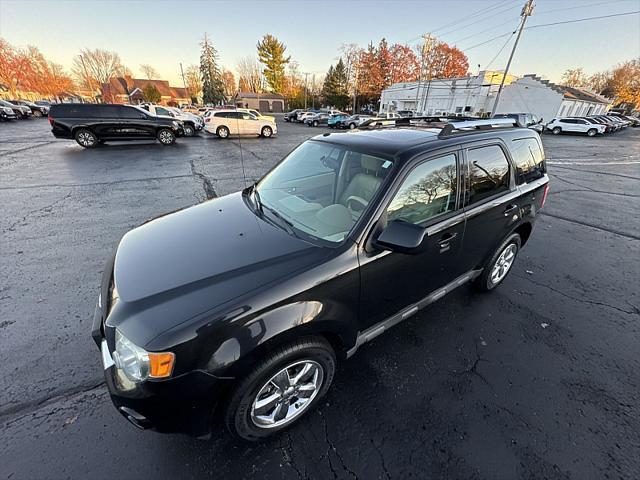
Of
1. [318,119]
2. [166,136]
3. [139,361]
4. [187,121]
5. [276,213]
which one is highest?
[276,213]

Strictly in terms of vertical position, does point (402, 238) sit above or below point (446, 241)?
above

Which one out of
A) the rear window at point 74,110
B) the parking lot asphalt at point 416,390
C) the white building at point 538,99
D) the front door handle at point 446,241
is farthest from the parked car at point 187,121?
the white building at point 538,99

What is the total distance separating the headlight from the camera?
1.37 m

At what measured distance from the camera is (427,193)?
2266 mm

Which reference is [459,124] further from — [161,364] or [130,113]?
Answer: [130,113]

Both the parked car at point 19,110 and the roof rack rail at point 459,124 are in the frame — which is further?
the parked car at point 19,110

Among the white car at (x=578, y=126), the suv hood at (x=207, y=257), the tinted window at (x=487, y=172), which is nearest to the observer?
the suv hood at (x=207, y=257)

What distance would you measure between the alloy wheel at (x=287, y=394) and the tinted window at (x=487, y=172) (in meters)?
1.97

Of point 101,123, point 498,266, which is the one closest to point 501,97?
point 101,123

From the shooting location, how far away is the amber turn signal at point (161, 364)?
1.37m

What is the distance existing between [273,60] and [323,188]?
77744 mm

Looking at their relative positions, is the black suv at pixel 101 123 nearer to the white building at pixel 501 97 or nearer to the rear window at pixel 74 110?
the rear window at pixel 74 110

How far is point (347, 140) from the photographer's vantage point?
2.56 m

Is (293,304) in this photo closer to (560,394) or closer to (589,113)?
(560,394)
